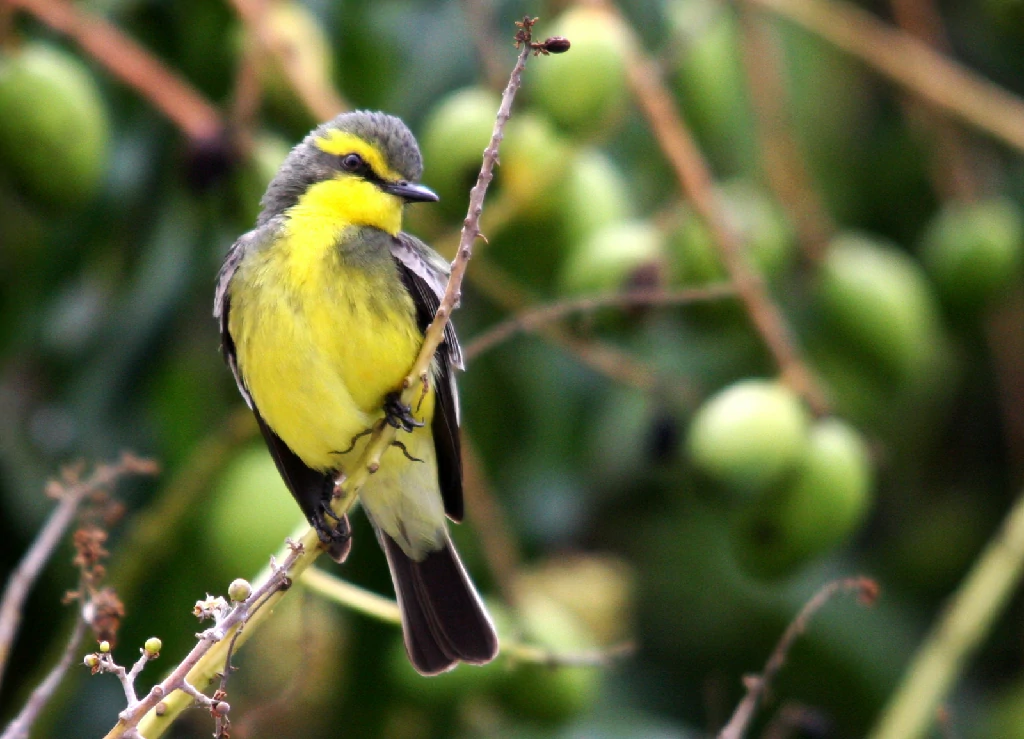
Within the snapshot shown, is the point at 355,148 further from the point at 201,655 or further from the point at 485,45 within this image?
the point at 201,655

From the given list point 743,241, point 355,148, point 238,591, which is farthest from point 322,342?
point 743,241

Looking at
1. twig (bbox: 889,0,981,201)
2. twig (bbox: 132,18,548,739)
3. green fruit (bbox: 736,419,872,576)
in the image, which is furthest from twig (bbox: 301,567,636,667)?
twig (bbox: 889,0,981,201)

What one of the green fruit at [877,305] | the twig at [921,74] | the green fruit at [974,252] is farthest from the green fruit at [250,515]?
the green fruit at [974,252]

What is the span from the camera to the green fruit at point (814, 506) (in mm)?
2395

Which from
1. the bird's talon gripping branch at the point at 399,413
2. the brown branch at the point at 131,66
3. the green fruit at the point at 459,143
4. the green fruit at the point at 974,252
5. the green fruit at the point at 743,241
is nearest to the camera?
the bird's talon gripping branch at the point at 399,413

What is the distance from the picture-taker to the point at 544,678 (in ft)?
7.86

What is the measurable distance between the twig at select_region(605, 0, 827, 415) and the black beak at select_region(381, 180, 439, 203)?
1.52 feet

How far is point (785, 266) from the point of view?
305 cm

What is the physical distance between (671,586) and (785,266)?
0.88 m

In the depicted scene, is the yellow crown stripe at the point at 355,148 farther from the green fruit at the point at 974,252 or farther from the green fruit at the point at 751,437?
the green fruit at the point at 974,252

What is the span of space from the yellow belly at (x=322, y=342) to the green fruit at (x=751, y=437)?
472 mm

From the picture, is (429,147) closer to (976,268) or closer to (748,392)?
(748,392)

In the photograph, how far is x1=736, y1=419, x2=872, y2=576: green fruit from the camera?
2.39 metres

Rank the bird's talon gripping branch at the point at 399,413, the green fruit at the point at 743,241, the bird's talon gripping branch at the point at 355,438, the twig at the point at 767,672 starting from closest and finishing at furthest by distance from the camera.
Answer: the twig at the point at 767,672, the bird's talon gripping branch at the point at 399,413, the bird's talon gripping branch at the point at 355,438, the green fruit at the point at 743,241
